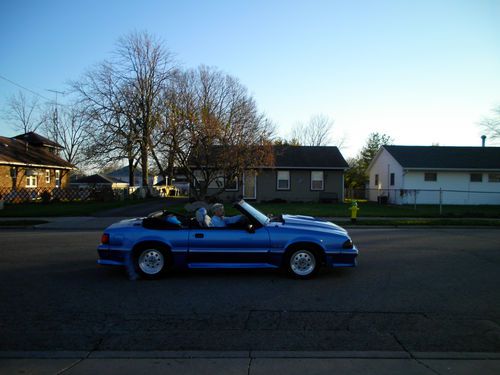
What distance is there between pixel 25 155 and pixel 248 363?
40.0 meters

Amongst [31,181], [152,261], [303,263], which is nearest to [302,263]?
[303,263]

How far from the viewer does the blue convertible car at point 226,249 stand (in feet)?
23.2

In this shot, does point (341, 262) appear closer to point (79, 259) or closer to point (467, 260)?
point (467, 260)

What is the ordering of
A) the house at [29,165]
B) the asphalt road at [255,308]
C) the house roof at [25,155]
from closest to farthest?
the asphalt road at [255,308] < the house at [29,165] < the house roof at [25,155]

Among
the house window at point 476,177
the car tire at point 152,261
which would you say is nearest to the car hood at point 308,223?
the car tire at point 152,261

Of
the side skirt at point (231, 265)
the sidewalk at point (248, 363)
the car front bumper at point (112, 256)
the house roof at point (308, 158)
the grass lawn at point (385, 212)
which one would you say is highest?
the house roof at point (308, 158)

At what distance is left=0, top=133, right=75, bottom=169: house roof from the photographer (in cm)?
3425

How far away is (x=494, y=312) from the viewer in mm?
5371

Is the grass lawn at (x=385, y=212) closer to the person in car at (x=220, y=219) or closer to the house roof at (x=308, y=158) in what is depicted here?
the house roof at (x=308, y=158)

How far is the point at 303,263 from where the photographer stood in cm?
712

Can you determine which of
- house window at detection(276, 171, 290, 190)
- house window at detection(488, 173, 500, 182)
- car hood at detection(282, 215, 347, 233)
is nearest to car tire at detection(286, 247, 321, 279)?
car hood at detection(282, 215, 347, 233)

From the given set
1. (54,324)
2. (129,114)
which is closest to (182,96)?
(129,114)

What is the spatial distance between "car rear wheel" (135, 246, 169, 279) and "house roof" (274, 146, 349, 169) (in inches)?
917

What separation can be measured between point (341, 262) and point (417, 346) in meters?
2.96
